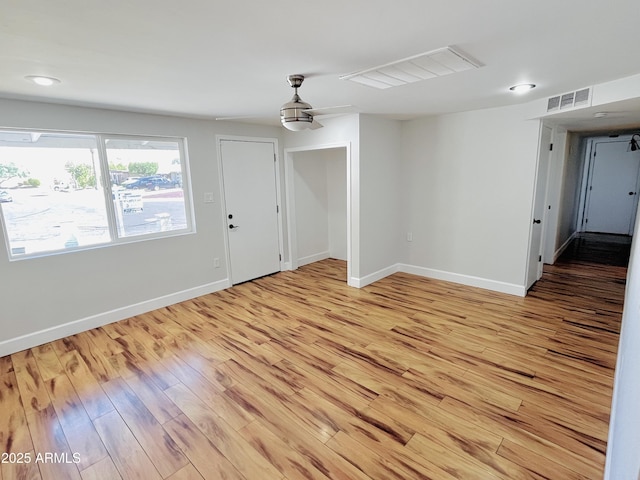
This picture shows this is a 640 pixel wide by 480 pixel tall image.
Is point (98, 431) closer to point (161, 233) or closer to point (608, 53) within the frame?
point (161, 233)

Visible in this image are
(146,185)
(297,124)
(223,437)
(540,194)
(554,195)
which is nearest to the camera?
(223,437)

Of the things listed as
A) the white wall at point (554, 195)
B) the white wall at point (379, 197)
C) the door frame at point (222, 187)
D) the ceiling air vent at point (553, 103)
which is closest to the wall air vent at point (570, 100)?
the ceiling air vent at point (553, 103)

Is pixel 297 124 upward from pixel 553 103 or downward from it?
downward

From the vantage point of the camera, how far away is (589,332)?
3098mm

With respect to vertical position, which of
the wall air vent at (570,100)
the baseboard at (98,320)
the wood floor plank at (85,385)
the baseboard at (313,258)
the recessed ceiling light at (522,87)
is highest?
the recessed ceiling light at (522,87)

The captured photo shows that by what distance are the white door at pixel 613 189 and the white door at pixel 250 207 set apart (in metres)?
7.70

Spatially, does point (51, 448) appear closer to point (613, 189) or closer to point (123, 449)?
point (123, 449)

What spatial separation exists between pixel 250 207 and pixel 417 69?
317cm

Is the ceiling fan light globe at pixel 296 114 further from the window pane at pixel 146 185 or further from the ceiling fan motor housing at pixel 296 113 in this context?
the window pane at pixel 146 185

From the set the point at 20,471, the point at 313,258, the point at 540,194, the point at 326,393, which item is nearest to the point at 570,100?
the point at 540,194

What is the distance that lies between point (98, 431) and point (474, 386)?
2.63 meters

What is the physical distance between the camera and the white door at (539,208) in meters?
3.87

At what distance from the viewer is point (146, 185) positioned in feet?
12.6

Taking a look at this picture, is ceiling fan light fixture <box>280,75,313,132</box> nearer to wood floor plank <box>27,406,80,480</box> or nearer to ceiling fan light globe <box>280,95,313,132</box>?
ceiling fan light globe <box>280,95,313,132</box>
